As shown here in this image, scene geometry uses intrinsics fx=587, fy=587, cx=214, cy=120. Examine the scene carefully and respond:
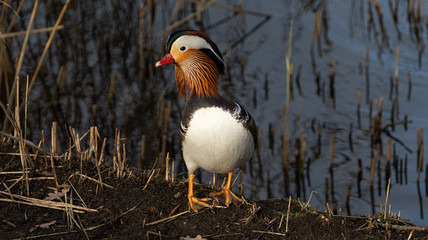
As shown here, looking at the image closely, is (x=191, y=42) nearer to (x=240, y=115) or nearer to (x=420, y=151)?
(x=240, y=115)

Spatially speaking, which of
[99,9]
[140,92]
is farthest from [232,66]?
[99,9]

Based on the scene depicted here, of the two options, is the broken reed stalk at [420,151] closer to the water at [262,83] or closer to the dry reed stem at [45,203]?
the water at [262,83]

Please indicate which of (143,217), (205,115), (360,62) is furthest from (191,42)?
(360,62)

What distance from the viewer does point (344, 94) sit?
8555mm

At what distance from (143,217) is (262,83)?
5.18 metres

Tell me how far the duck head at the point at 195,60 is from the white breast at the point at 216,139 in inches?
9.7

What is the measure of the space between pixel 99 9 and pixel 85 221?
282 inches

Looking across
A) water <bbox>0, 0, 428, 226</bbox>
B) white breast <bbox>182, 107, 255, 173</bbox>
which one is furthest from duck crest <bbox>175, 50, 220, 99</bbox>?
water <bbox>0, 0, 428, 226</bbox>

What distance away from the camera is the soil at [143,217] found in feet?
12.4

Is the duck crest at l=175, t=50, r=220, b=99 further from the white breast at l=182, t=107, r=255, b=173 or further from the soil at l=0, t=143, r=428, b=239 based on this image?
the soil at l=0, t=143, r=428, b=239

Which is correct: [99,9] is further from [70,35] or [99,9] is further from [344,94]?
[344,94]

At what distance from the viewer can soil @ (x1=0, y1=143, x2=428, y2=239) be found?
379 cm

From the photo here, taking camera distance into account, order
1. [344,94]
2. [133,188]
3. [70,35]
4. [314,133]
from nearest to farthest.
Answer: [133,188] < [314,133] < [344,94] < [70,35]

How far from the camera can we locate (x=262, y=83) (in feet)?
28.9
